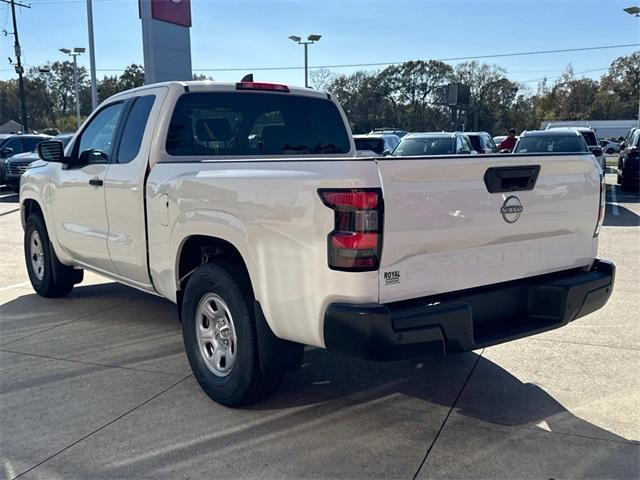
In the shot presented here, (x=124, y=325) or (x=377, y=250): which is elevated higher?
(x=377, y=250)

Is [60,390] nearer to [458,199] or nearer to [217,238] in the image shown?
[217,238]

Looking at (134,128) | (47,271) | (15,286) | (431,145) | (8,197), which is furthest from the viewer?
(8,197)

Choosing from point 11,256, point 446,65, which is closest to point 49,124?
point 446,65

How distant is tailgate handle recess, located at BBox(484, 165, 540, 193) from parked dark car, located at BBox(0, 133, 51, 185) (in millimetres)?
17790

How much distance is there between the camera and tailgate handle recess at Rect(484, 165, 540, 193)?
3.07 m

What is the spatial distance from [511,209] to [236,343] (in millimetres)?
1718

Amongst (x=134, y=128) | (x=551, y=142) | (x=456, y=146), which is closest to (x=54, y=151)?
(x=134, y=128)

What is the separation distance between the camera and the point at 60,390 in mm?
3941

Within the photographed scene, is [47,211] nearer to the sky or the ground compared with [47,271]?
nearer to the sky

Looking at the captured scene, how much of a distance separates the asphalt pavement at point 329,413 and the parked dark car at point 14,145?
1496 centimetres

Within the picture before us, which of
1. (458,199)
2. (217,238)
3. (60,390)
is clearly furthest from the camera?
(60,390)

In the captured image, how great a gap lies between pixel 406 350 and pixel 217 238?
4.46 feet

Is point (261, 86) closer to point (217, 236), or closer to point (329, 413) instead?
point (217, 236)

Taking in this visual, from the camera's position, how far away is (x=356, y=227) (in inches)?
106
